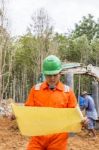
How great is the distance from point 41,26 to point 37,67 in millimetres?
2888

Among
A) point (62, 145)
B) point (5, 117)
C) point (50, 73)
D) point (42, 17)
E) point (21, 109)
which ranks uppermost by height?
→ point (42, 17)

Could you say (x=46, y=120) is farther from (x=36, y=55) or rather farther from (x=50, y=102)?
(x=36, y=55)

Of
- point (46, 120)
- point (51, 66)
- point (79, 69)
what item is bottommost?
point (79, 69)

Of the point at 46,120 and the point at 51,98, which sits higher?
the point at 51,98

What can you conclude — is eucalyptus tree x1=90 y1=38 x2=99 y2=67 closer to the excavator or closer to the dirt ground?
the excavator

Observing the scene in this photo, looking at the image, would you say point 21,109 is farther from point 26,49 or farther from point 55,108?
point 26,49

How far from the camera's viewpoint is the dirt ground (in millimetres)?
11117

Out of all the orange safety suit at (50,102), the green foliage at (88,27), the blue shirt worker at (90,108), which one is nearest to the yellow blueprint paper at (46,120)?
the orange safety suit at (50,102)

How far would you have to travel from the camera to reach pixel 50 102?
425 centimetres

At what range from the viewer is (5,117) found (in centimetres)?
1861

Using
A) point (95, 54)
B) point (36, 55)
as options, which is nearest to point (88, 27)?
point (95, 54)

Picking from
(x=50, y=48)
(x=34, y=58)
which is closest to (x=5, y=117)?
(x=50, y=48)

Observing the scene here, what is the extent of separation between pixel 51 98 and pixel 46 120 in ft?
0.92

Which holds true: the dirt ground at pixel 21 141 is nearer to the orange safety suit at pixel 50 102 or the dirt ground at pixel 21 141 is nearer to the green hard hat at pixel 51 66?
the orange safety suit at pixel 50 102
